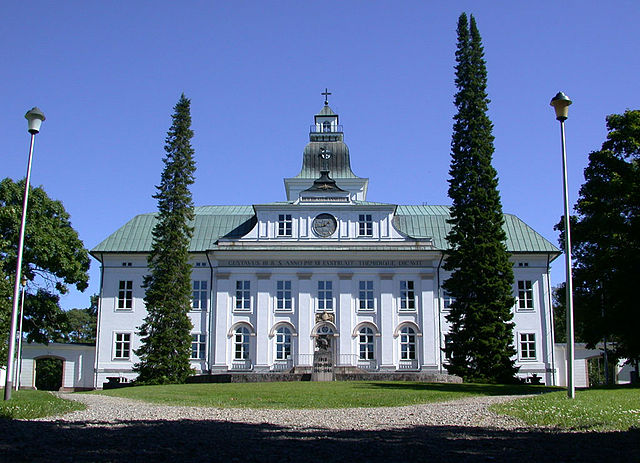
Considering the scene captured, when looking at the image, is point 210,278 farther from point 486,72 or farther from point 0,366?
point 486,72

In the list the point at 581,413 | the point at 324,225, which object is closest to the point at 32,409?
the point at 581,413

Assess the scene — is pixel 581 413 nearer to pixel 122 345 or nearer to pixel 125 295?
pixel 122 345

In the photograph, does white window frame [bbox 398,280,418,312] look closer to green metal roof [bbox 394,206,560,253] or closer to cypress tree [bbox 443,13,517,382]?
green metal roof [bbox 394,206,560,253]

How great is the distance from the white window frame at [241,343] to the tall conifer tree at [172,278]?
199 inches

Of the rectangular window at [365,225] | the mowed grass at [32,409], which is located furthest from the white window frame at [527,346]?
the mowed grass at [32,409]

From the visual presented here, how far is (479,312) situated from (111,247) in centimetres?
2662

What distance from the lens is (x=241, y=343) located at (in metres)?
47.2

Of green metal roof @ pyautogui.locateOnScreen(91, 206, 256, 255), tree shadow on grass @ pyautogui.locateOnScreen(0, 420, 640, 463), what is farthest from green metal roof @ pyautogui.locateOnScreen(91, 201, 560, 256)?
tree shadow on grass @ pyautogui.locateOnScreen(0, 420, 640, 463)

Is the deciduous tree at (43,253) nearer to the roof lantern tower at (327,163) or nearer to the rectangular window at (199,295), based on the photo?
the rectangular window at (199,295)

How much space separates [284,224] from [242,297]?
5846 millimetres

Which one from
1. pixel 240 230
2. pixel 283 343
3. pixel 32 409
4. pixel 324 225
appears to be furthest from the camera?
pixel 240 230

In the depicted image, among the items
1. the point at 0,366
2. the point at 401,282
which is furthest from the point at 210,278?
the point at 0,366

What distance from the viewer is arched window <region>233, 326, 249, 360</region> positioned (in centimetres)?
4709

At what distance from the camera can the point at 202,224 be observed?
172ft
